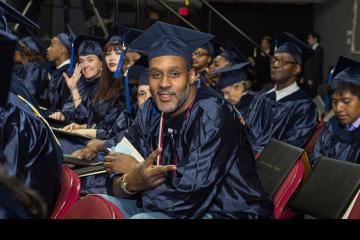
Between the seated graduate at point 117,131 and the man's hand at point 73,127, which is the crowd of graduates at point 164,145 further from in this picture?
the man's hand at point 73,127

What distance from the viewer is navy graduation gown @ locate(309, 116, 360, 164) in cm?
377

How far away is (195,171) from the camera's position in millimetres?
2475

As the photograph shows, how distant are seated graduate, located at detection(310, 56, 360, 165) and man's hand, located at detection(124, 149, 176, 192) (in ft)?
5.30

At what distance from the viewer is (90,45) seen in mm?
5676

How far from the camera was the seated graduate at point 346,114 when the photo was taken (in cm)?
381

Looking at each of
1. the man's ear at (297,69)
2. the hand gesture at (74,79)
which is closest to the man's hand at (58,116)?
the hand gesture at (74,79)

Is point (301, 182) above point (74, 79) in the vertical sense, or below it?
below

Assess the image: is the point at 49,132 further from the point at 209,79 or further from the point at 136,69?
the point at 209,79

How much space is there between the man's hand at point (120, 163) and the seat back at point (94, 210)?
0.40m

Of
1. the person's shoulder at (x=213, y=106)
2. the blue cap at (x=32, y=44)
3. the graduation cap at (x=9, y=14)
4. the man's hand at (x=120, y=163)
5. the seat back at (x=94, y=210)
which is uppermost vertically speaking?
the blue cap at (x=32, y=44)

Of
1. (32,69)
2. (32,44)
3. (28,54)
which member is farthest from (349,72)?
(32,44)

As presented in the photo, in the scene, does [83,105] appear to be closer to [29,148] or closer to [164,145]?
[164,145]

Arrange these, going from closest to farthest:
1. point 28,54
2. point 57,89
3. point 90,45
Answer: point 90,45 < point 57,89 < point 28,54

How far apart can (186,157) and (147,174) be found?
216 mm
